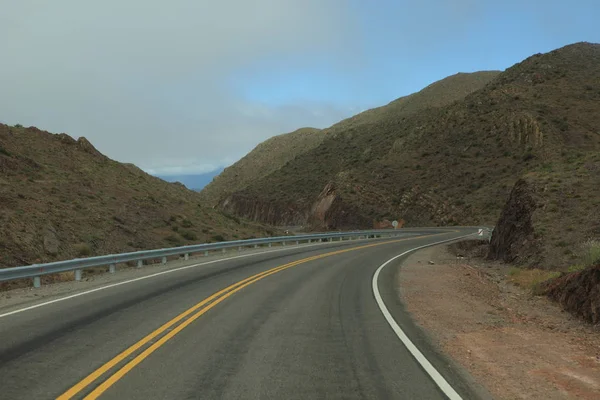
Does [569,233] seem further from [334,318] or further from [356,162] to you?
[356,162]

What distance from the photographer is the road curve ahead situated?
5.12 m

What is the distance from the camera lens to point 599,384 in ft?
17.6

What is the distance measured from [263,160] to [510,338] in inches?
4961

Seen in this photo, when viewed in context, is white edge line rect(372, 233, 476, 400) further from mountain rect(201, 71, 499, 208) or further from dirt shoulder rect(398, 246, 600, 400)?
mountain rect(201, 71, 499, 208)

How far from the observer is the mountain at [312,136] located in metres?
115

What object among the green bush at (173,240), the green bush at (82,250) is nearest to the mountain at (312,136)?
the green bush at (173,240)

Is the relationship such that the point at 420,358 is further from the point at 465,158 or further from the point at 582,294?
the point at 465,158

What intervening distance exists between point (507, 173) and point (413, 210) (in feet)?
44.3

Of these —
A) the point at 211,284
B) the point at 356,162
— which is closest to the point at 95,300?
the point at 211,284

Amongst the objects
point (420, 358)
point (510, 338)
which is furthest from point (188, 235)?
point (420, 358)

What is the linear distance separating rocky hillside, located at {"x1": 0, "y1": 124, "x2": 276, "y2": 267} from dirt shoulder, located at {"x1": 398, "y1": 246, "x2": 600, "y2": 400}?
16426mm

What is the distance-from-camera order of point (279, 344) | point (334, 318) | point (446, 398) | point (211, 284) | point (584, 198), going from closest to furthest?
point (446, 398) → point (279, 344) → point (334, 318) → point (211, 284) → point (584, 198)

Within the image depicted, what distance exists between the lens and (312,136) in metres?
132

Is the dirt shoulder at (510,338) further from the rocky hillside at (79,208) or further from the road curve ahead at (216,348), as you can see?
the rocky hillside at (79,208)
